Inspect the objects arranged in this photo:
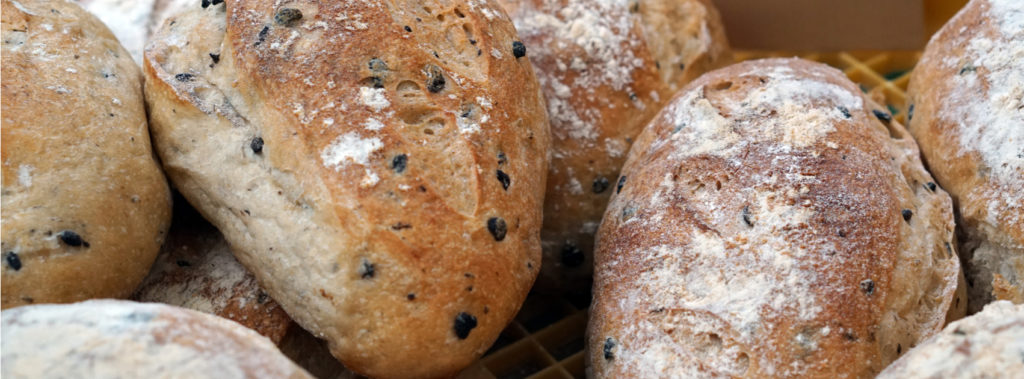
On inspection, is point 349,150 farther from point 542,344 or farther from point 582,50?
point 542,344

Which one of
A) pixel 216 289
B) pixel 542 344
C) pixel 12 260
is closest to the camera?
pixel 12 260

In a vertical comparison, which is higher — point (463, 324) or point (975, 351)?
point (975, 351)

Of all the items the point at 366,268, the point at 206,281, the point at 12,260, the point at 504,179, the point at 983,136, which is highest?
the point at 983,136

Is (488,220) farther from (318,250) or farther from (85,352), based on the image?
(85,352)

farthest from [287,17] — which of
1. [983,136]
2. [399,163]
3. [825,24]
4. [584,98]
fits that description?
[825,24]

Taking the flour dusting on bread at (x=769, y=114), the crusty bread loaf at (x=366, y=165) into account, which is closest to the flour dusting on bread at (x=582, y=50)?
the flour dusting on bread at (x=769, y=114)

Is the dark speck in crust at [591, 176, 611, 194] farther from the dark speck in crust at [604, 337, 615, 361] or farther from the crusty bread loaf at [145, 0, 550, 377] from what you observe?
the dark speck in crust at [604, 337, 615, 361]

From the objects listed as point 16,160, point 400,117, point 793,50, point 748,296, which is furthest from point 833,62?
point 16,160
